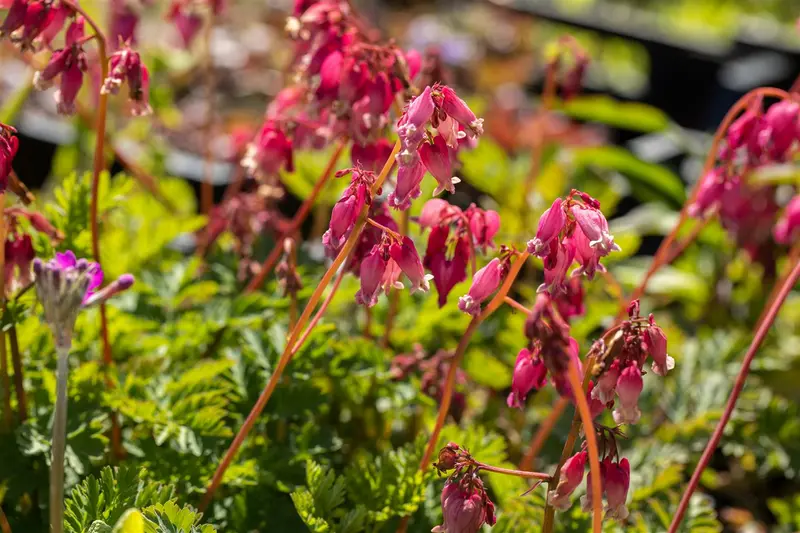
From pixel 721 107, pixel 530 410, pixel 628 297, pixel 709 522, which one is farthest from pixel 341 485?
pixel 721 107

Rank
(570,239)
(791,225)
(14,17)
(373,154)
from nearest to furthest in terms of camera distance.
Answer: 1. (570,239)
2. (14,17)
3. (373,154)
4. (791,225)

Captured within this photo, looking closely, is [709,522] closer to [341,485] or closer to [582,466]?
[582,466]

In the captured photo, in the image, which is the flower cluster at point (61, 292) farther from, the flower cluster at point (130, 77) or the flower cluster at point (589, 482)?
the flower cluster at point (589, 482)

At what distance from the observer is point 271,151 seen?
1805mm

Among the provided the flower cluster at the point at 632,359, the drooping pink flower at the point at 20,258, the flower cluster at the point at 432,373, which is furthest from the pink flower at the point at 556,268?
the drooping pink flower at the point at 20,258

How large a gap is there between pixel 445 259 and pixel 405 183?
0.88 ft

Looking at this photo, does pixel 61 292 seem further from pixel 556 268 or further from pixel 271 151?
pixel 271 151

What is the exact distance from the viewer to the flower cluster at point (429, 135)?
118 cm

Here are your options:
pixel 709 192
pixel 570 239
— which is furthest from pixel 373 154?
pixel 709 192

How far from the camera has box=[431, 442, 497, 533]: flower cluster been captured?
47.9 inches

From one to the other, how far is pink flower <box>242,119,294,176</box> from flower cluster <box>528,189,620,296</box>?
2.34ft

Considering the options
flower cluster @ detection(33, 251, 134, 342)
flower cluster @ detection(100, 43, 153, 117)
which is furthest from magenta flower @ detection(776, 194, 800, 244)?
flower cluster @ detection(33, 251, 134, 342)

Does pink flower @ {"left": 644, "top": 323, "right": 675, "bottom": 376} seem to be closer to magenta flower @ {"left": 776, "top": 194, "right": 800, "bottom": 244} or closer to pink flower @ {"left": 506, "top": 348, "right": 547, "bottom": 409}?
pink flower @ {"left": 506, "top": 348, "right": 547, "bottom": 409}

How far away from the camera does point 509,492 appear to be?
1.70 m
